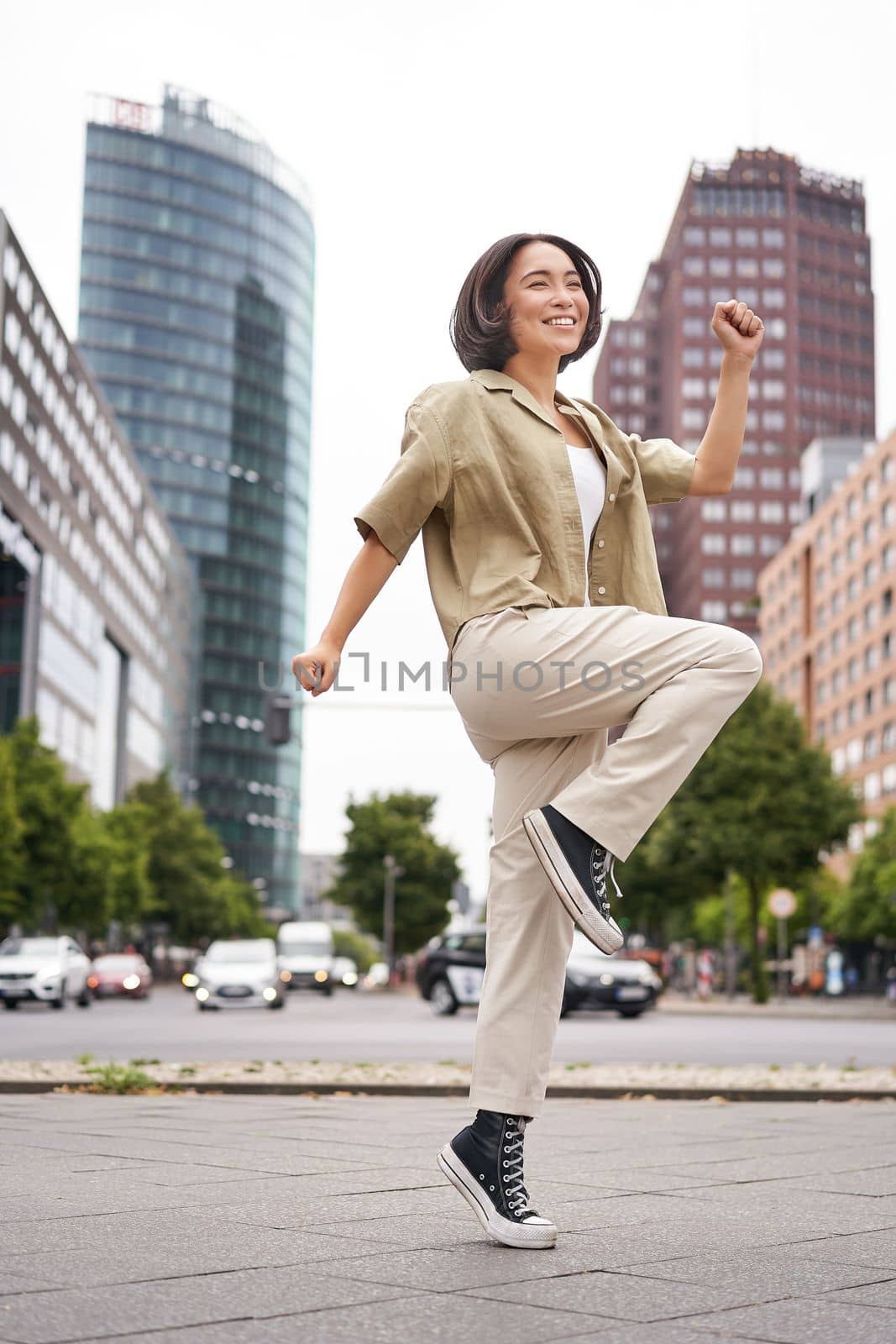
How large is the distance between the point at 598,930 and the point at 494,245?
1.86 meters

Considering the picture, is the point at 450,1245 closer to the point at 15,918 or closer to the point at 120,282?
the point at 15,918

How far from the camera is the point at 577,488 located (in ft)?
13.1

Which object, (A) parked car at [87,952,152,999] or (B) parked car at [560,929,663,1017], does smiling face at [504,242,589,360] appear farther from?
(A) parked car at [87,952,152,999]

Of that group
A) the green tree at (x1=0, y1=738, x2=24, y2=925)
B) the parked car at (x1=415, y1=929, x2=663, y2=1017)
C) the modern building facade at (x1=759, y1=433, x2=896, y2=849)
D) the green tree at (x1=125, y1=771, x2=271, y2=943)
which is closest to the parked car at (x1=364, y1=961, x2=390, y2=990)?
the green tree at (x1=125, y1=771, x2=271, y2=943)

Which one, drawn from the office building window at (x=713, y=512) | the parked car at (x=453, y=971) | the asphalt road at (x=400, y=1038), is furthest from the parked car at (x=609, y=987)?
the office building window at (x=713, y=512)

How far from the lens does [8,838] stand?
40969mm

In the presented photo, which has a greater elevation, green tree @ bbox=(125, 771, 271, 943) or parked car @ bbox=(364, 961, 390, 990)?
green tree @ bbox=(125, 771, 271, 943)

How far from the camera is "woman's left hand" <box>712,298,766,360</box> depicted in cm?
421

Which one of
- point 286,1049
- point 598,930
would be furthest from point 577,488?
point 286,1049

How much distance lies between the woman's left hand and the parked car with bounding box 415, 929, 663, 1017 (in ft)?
81.2

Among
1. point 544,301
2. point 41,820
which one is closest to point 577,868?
point 544,301

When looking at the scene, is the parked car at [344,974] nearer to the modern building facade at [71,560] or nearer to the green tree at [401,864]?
the green tree at [401,864]

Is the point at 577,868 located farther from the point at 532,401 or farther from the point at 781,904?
the point at 781,904

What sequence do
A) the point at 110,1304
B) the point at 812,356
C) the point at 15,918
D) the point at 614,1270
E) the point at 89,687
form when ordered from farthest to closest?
the point at 812,356 → the point at 89,687 → the point at 15,918 → the point at 614,1270 → the point at 110,1304
